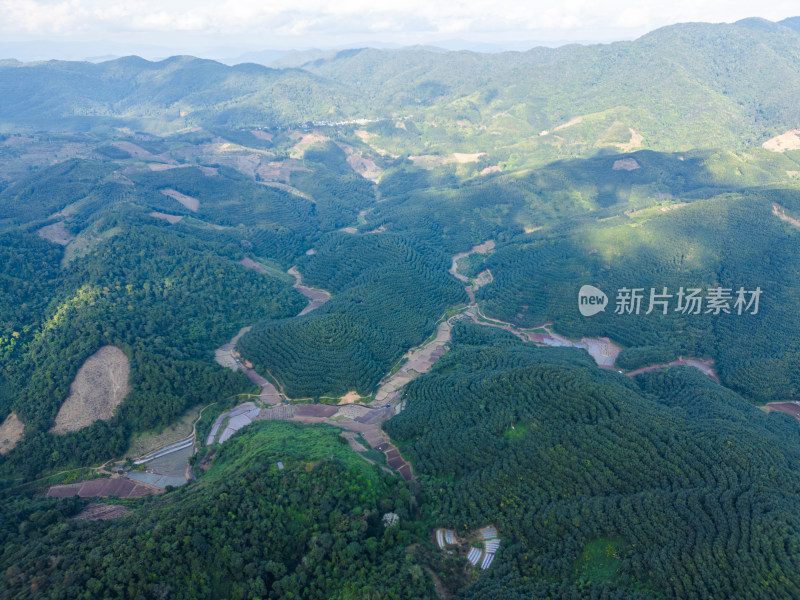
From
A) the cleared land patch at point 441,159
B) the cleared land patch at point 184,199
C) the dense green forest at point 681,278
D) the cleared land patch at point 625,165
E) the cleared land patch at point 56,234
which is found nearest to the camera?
the dense green forest at point 681,278

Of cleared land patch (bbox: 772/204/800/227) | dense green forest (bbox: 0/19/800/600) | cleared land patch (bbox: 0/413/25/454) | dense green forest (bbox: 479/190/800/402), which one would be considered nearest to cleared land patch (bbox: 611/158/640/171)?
dense green forest (bbox: 0/19/800/600)

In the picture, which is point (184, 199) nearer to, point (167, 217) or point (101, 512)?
point (167, 217)

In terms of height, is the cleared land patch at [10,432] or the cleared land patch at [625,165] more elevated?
the cleared land patch at [625,165]

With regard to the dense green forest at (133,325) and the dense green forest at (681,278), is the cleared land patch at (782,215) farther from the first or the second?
the dense green forest at (133,325)

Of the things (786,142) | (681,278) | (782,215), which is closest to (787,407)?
(681,278)

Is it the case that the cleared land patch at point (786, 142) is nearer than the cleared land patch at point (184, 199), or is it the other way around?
the cleared land patch at point (184, 199)

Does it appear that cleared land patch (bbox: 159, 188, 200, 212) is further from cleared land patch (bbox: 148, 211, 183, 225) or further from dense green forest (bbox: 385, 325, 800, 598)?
dense green forest (bbox: 385, 325, 800, 598)

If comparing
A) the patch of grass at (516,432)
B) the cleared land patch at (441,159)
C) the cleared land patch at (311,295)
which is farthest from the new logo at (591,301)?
the cleared land patch at (441,159)
